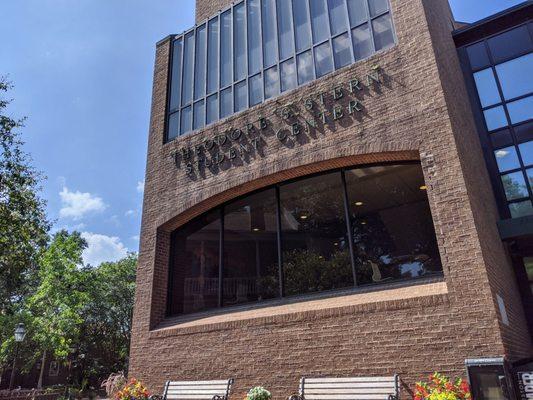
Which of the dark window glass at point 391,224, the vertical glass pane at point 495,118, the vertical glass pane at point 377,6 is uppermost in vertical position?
the vertical glass pane at point 377,6

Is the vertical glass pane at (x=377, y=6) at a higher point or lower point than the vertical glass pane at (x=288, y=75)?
higher

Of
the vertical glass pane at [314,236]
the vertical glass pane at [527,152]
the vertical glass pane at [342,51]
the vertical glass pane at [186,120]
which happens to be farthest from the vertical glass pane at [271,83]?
the vertical glass pane at [527,152]

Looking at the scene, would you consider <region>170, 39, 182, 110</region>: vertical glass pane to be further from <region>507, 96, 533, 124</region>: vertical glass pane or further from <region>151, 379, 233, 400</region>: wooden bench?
<region>507, 96, 533, 124</region>: vertical glass pane

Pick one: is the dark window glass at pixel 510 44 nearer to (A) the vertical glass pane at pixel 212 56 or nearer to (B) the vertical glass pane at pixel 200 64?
(A) the vertical glass pane at pixel 212 56

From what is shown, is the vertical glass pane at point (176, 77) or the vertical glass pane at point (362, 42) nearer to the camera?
the vertical glass pane at point (362, 42)

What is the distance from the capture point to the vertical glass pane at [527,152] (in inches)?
434

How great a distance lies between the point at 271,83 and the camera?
36.9ft

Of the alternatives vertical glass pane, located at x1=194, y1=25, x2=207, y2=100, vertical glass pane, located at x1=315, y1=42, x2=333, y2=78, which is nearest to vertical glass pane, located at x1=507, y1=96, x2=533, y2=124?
vertical glass pane, located at x1=315, y1=42, x2=333, y2=78

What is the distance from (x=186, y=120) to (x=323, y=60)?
4914 millimetres

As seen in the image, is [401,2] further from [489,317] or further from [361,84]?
[489,317]

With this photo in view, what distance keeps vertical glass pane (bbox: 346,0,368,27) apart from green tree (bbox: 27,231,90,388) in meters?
21.6

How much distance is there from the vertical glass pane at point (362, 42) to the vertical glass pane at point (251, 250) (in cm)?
407

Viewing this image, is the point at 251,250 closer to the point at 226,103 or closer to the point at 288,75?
the point at 226,103

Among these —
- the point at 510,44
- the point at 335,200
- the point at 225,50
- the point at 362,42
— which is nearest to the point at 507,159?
the point at 510,44
